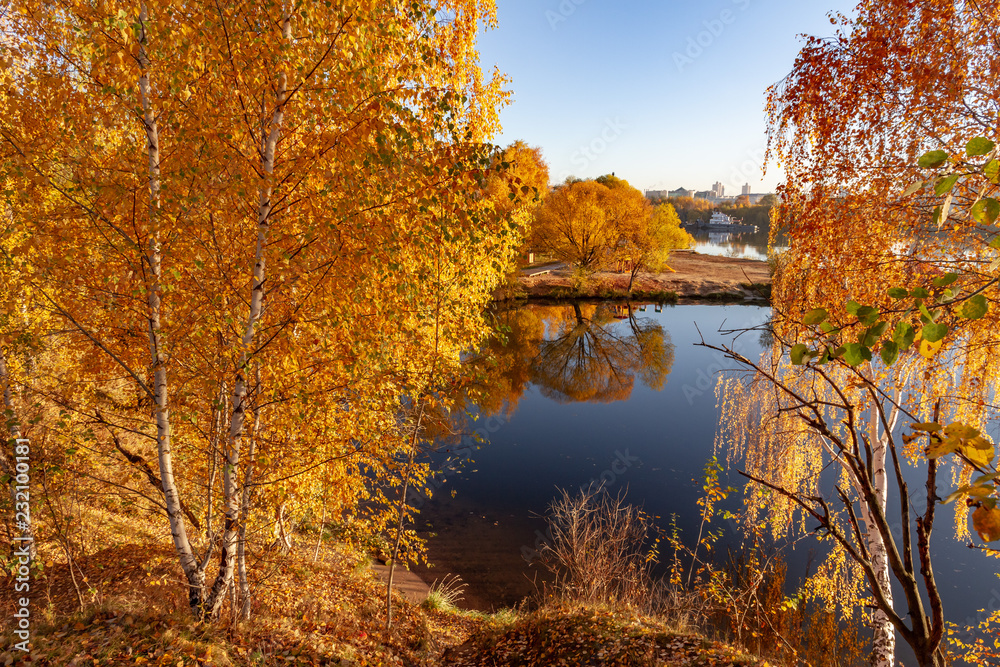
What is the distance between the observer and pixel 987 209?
1.19 m

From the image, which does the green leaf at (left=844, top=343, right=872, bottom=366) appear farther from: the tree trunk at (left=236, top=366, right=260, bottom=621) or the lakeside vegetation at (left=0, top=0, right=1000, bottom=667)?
the tree trunk at (left=236, top=366, right=260, bottom=621)

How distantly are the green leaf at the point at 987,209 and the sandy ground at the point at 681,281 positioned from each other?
35014 millimetres

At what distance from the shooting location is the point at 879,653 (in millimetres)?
5648

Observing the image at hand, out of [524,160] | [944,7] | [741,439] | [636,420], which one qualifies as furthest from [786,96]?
[524,160]

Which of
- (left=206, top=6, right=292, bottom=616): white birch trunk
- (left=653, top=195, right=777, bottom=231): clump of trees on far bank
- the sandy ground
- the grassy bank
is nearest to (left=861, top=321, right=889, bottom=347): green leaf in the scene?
(left=206, top=6, right=292, bottom=616): white birch trunk

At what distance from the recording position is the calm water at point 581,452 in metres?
11.1

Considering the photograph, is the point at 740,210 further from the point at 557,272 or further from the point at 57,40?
the point at 57,40

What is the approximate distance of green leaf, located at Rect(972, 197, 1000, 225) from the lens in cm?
117

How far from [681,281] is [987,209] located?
3999 cm

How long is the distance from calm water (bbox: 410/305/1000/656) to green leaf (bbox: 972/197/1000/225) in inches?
159

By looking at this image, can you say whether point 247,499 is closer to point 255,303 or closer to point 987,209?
point 255,303

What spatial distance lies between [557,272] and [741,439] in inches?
1220

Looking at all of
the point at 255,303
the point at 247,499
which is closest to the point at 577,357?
the point at 247,499

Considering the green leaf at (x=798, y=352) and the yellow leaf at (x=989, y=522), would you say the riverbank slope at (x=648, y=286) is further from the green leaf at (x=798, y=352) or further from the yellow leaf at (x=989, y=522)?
the yellow leaf at (x=989, y=522)
